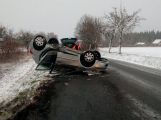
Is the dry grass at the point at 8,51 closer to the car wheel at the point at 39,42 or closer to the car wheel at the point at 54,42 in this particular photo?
the car wheel at the point at 39,42

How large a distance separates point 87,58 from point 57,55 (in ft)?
4.81

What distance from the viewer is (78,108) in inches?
235

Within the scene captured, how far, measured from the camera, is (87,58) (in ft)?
39.4

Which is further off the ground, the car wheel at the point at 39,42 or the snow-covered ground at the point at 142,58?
the car wheel at the point at 39,42

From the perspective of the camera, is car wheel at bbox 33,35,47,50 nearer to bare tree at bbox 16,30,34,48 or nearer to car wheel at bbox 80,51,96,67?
car wheel at bbox 80,51,96,67

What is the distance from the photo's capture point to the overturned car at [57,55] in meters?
11.8

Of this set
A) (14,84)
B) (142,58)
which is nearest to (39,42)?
(14,84)

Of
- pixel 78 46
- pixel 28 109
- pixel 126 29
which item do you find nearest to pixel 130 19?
pixel 126 29

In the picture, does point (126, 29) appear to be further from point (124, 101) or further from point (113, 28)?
point (124, 101)

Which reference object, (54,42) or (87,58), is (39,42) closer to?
(54,42)

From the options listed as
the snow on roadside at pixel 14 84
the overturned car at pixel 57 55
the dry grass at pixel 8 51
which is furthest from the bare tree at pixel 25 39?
the overturned car at pixel 57 55

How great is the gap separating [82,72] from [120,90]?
5468 millimetres

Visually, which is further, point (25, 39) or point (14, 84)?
point (25, 39)

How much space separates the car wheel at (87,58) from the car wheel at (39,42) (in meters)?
2.00
